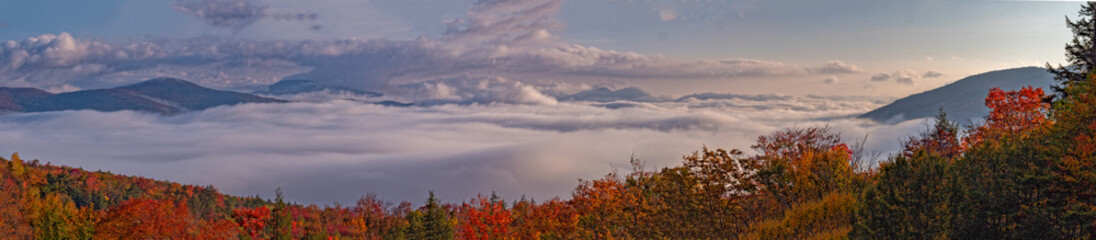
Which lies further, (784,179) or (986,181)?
(784,179)

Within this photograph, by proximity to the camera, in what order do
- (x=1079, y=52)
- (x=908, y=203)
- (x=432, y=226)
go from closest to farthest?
(x=908, y=203), (x=1079, y=52), (x=432, y=226)

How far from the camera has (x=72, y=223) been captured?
65.9m

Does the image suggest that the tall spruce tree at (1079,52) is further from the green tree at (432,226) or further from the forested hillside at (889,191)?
the green tree at (432,226)

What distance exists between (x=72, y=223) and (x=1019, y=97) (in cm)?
8256

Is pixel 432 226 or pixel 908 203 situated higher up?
pixel 908 203

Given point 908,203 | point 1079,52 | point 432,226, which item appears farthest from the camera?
point 432,226

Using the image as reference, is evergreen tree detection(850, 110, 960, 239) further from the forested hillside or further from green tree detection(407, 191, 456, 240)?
green tree detection(407, 191, 456, 240)

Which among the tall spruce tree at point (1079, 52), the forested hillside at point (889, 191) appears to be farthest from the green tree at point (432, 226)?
the tall spruce tree at point (1079, 52)

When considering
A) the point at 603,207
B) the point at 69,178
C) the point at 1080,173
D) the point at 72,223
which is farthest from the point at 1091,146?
A: the point at 69,178

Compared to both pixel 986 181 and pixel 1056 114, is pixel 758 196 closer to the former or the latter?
pixel 986 181

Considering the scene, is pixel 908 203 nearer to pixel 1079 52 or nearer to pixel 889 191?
pixel 889 191

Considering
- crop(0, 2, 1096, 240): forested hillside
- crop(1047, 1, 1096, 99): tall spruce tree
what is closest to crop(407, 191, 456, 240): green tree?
crop(0, 2, 1096, 240): forested hillside

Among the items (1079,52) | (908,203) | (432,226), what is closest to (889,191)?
(908,203)

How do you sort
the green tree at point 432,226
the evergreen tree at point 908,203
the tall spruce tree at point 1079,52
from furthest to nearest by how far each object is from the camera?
the green tree at point 432,226 → the tall spruce tree at point 1079,52 → the evergreen tree at point 908,203
